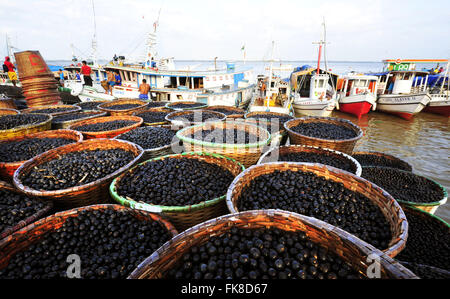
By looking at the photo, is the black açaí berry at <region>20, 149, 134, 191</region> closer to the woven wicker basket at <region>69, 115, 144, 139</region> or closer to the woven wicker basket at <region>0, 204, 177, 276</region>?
the woven wicker basket at <region>0, 204, 177, 276</region>

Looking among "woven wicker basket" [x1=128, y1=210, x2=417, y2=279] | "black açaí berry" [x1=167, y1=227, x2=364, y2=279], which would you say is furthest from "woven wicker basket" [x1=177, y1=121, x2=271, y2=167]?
"black açaí berry" [x1=167, y1=227, x2=364, y2=279]

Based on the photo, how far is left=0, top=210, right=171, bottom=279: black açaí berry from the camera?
186cm

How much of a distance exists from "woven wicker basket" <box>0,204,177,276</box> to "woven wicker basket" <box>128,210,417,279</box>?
1.58ft

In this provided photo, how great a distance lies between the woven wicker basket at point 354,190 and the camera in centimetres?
193

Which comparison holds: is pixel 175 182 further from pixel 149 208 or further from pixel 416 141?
pixel 416 141

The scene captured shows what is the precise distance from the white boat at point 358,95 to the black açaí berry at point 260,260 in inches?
741

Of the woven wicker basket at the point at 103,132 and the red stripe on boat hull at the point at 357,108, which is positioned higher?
the woven wicker basket at the point at 103,132

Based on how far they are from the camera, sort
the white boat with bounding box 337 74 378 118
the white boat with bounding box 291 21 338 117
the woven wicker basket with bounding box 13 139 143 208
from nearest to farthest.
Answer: the woven wicker basket with bounding box 13 139 143 208 < the white boat with bounding box 291 21 338 117 < the white boat with bounding box 337 74 378 118

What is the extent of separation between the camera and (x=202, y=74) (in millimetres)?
14016

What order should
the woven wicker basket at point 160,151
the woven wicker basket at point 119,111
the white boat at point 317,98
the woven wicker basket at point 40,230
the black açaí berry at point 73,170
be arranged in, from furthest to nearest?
the white boat at point 317,98 → the woven wicker basket at point 119,111 → the woven wicker basket at point 160,151 → the black açaí berry at point 73,170 → the woven wicker basket at point 40,230

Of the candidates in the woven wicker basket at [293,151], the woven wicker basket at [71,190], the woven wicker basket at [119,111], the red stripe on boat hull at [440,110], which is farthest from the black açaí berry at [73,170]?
the red stripe on boat hull at [440,110]

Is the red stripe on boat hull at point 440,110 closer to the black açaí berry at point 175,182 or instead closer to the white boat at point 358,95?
the white boat at point 358,95

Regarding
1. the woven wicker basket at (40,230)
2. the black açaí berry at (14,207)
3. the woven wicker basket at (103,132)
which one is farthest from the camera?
the woven wicker basket at (103,132)

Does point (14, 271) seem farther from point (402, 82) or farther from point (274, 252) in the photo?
point (402, 82)
